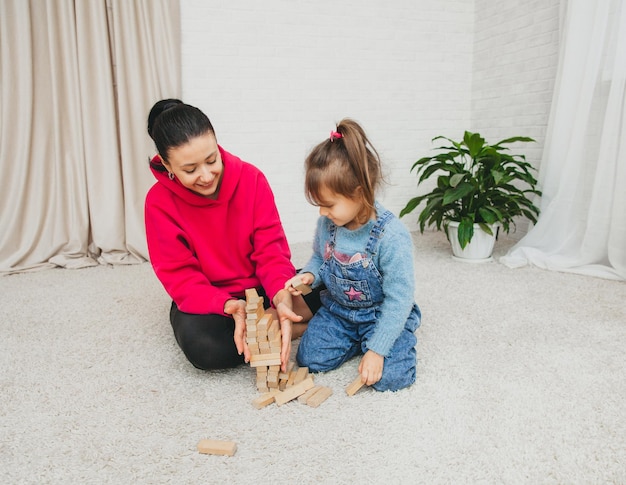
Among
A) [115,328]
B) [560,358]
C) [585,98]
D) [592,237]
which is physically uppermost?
[585,98]

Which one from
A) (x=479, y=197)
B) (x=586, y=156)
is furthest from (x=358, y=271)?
(x=586, y=156)

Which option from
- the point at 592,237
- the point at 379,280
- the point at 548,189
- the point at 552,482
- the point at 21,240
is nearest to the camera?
the point at 552,482

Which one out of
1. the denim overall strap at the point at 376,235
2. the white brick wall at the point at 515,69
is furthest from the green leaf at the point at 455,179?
the denim overall strap at the point at 376,235

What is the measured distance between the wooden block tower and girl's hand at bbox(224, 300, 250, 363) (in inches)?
1.8

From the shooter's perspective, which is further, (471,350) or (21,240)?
(21,240)

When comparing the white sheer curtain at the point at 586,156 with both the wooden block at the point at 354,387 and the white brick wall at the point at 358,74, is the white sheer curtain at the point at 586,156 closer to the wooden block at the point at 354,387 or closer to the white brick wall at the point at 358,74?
the white brick wall at the point at 358,74

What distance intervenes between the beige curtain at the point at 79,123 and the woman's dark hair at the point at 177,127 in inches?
60.6

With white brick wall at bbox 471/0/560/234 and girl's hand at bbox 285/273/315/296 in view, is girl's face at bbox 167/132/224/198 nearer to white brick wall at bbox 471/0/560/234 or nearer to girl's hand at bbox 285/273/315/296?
girl's hand at bbox 285/273/315/296

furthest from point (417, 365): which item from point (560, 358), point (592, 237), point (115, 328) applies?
point (592, 237)

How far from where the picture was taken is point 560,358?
1.35 metres

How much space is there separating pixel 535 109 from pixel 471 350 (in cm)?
185

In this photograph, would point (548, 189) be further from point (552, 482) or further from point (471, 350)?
point (552, 482)

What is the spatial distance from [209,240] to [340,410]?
2.01 feet

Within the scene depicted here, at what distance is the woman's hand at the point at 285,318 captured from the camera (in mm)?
1218
